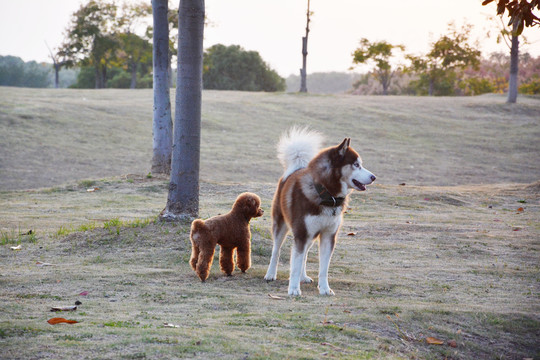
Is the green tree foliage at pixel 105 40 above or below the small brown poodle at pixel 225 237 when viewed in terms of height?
above

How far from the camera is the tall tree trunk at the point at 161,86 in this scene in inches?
643

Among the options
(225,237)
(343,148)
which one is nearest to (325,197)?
(343,148)

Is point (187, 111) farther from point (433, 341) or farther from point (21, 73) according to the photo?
point (21, 73)

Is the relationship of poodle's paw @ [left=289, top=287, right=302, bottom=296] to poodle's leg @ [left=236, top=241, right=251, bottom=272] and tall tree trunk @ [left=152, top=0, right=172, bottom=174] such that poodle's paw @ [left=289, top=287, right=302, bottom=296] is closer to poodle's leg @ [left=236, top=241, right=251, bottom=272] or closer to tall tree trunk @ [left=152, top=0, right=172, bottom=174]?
poodle's leg @ [left=236, top=241, right=251, bottom=272]

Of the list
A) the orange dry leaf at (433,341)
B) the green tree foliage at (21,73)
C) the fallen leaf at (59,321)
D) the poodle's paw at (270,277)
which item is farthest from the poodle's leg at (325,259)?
the green tree foliage at (21,73)

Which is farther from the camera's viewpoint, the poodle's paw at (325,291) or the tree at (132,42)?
the tree at (132,42)

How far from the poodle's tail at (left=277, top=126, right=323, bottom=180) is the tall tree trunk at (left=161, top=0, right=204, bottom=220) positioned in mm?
2553

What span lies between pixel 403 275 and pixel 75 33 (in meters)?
62.6

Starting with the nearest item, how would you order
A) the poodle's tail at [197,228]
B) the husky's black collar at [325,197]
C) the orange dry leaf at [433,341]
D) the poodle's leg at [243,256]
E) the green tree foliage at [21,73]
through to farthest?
the orange dry leaf at [433,341] → the husky's black collar at [325,197] → the poodle's tail at [197,228] → the poodle's leg at [243,256] → the green tree foliage at [21,73]

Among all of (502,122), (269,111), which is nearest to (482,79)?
(502,122)

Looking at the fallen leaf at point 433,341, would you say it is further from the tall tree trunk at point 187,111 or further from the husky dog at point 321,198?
the tall tree trunk at point 187,111

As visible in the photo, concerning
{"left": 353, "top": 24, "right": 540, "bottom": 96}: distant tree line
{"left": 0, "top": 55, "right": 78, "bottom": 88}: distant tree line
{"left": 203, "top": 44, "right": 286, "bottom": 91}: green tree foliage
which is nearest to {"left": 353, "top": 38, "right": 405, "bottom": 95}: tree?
{"left": 353, "top": 24, "right": 540, "bottom": 96}: distant tree line

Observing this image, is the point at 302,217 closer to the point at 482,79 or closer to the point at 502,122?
the point at 502,122

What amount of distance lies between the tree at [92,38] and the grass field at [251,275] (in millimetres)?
41876
